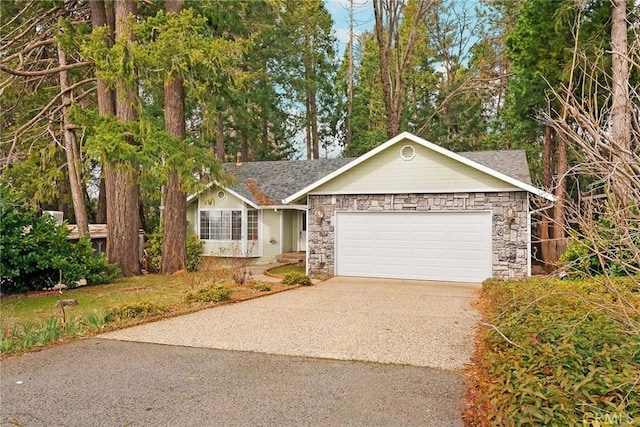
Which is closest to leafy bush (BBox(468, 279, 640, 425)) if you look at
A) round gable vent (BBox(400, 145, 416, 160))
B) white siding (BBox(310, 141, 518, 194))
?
white siding (BBox(310, 141, 518, 194))

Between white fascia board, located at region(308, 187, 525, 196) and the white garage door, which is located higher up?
white fascia board, located at region(308, 187, 525, 196)

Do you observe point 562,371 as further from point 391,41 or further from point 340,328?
point 391,41

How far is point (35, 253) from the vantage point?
33.1 feet

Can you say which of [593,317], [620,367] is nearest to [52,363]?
[620,367]

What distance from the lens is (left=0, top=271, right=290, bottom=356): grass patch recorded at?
6.38 metres

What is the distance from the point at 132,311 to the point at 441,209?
8603 millimetres

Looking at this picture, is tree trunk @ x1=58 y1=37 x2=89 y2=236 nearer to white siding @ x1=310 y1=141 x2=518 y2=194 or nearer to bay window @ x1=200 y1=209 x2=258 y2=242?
bay window @ x1=200 y1=209 x2=258 y2=242

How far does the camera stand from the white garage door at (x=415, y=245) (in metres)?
12.7

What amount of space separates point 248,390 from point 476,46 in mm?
28339

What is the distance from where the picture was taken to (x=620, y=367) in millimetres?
3547

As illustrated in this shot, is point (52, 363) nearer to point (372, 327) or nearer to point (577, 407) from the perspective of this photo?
point (372, 327)

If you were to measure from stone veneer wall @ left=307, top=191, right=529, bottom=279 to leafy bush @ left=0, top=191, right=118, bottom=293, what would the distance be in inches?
251

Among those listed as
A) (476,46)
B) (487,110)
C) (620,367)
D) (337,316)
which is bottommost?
(337,316)

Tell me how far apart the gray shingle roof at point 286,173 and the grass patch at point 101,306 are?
6.08m
